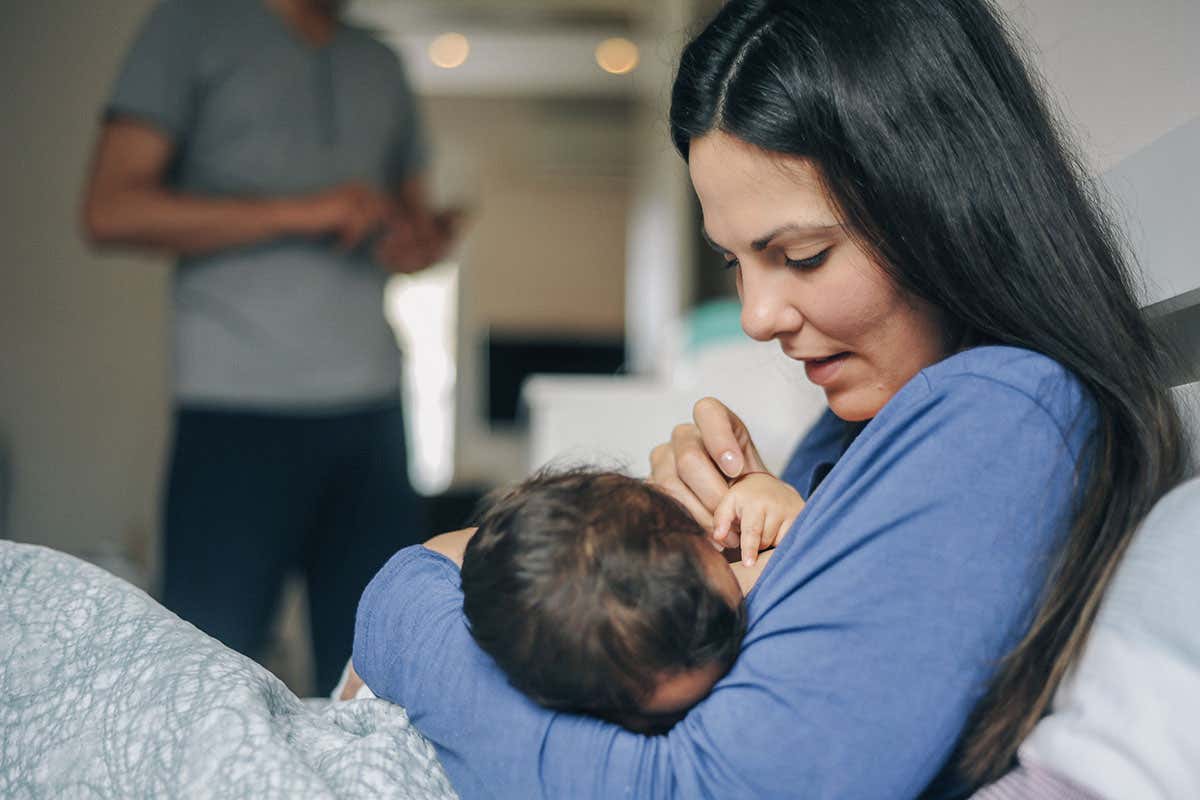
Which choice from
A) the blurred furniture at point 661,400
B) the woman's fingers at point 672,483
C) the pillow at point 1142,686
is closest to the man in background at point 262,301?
the blurred furniture at point 661,400

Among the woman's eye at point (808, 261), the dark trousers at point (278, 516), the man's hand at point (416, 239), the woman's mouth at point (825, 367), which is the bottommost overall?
the dark trousers at point (278, 516)

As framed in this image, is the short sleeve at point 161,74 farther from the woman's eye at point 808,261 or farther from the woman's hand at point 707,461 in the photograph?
the woman's eye at point 808,261

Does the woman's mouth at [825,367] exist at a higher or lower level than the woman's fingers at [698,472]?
higher

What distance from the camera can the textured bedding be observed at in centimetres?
69

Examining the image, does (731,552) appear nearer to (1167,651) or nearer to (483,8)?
(1167,651)

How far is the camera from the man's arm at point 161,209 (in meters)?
1.67

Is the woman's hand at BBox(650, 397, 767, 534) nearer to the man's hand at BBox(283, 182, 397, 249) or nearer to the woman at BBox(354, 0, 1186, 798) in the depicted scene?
the woman at BBox(354, 0, 1186, 798)

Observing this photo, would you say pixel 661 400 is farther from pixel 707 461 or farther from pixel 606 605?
pixel 606 605

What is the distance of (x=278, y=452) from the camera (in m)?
1.69

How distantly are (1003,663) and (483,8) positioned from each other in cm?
570

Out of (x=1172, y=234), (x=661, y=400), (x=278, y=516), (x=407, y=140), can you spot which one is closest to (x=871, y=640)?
(x=1172, y=234)

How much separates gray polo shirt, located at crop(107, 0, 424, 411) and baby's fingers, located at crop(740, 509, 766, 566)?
986 mm

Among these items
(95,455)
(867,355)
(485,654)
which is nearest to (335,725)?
(485,654)

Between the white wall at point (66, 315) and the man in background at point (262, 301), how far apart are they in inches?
67.1
